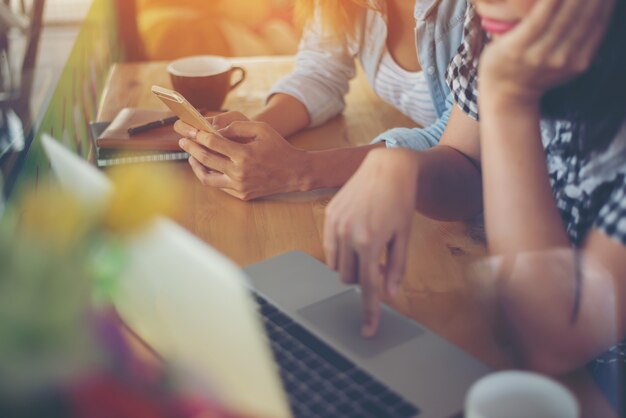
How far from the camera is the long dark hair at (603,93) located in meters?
0.79

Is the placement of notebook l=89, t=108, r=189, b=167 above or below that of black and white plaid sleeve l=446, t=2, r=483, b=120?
below

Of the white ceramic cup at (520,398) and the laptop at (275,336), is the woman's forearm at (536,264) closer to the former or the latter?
the laptop at (275,336)

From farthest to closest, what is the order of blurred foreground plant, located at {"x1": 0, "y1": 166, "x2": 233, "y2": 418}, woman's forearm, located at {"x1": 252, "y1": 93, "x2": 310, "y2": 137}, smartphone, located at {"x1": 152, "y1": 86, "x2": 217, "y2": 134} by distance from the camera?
woman's forearm, located at {"x1": 252, "y1": 93, "x2": 310, "y2": 137}
smartphone, located at {"x1": 152, "y1": 86, "x2": 217, "y2": 134}
blurred foreground plant, located at {"x1": 0, "y1": 166, "x2": 233, "y2": 418}

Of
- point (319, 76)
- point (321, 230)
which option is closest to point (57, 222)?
point (321, 230)

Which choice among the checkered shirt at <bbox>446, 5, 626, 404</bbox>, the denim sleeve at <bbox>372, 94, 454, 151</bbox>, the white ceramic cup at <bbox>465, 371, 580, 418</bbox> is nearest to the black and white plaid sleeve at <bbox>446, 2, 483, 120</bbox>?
the checkered shirt at <bbox>446, 5, 626, 404</bbox>

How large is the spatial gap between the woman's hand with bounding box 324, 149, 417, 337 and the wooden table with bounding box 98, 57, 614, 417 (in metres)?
0.09

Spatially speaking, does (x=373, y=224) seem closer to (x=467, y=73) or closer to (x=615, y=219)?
(x=615, y=219)

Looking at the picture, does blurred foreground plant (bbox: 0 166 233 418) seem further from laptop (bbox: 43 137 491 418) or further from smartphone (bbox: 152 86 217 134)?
smartphone (bbox: 152 86 217 134)

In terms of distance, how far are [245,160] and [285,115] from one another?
0.27m

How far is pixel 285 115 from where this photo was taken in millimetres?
1339

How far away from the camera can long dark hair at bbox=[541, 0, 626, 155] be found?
2.59ft

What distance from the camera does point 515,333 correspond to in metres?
0.76

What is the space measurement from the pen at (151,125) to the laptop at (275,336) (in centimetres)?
40

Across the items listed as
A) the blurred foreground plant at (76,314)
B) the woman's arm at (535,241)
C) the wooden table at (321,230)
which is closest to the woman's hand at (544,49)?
the woman's arm at (535,241)
